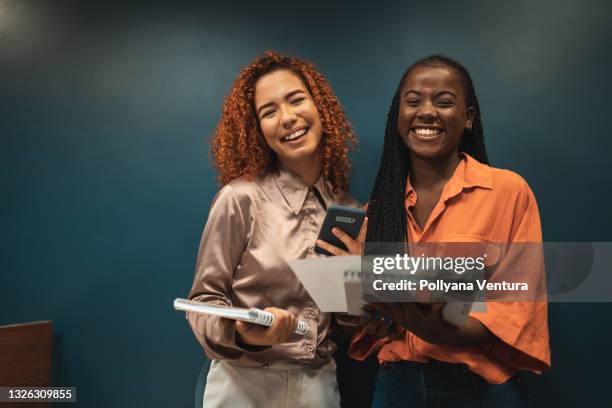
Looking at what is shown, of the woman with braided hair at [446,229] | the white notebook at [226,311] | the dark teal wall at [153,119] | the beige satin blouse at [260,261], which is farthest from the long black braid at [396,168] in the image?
the white notebook at [226,311]

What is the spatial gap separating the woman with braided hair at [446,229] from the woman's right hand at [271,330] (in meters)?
0.26

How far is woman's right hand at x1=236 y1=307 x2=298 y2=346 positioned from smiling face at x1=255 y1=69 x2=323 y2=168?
0.59 metres

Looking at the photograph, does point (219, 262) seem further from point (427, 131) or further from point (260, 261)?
point (427, 131)

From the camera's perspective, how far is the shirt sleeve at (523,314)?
144 cm

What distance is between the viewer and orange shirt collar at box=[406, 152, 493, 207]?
160cm

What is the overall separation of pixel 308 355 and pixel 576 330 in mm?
1058

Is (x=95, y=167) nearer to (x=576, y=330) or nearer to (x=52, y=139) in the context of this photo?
(x=52, y=139)

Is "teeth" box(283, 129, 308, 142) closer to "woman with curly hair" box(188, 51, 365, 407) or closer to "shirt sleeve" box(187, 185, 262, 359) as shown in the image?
"woman with curly hair" box(188, 51, 365, 407)

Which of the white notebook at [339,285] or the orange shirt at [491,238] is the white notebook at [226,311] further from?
the orange shirt at [491,238]

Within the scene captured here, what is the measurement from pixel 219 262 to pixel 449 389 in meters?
0.77

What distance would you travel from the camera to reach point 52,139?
2346 millimetres

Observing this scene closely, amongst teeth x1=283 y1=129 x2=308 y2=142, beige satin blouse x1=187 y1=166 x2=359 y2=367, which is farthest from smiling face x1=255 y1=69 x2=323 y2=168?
beige satin blouse x1=187 y1=166 x2=359 y2=367

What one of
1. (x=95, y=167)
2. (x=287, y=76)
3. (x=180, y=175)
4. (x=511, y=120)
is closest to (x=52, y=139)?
(x=95, y=167)

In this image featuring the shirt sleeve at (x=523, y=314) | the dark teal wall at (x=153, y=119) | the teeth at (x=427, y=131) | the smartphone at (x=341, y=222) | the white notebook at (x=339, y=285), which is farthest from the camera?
the dark teal wall at (x=153, y=119)
